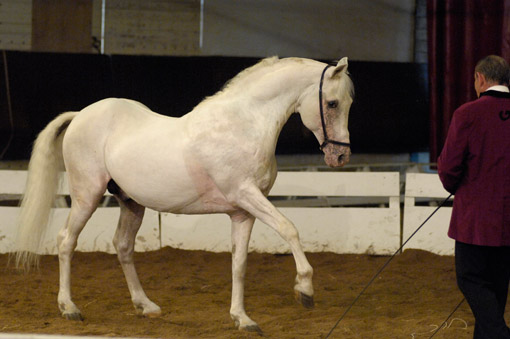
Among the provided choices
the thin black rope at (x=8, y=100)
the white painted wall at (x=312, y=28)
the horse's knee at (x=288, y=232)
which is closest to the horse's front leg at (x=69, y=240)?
the horse's knee at (x=288, y=232)

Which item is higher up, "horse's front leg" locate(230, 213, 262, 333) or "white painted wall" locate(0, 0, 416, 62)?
"white painted wall" locate(0, 0, 416, 62)

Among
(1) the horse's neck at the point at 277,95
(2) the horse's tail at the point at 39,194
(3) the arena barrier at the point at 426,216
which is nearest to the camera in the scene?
(1) the horse's neck at the point at 277,95

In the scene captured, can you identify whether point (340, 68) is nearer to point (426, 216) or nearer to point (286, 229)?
point (286, 229)

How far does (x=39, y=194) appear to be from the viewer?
4.32m

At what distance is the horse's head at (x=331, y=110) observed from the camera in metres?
3.64

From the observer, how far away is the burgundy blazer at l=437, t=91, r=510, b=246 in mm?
2957

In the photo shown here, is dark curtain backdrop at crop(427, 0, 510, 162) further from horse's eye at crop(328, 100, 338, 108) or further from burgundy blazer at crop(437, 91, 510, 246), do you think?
burgundy blazer at crop(437, 91, 510, 246)

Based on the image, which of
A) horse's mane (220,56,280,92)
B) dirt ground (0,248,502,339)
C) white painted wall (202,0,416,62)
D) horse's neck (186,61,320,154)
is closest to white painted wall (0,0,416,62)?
white painted wall (202,0,416,62)

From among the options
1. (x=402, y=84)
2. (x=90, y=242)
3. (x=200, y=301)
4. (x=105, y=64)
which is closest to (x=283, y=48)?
(x=402, y=84)

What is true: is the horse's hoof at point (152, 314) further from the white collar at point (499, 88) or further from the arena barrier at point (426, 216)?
the arena barrier at point (426, 216)

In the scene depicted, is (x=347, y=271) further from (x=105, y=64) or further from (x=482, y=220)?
(x=105, y=64)

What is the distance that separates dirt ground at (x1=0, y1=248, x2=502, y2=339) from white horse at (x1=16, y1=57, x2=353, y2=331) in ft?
0.76

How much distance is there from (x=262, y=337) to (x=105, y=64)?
5067 mm

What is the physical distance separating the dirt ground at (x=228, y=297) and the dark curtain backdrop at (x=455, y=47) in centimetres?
271
